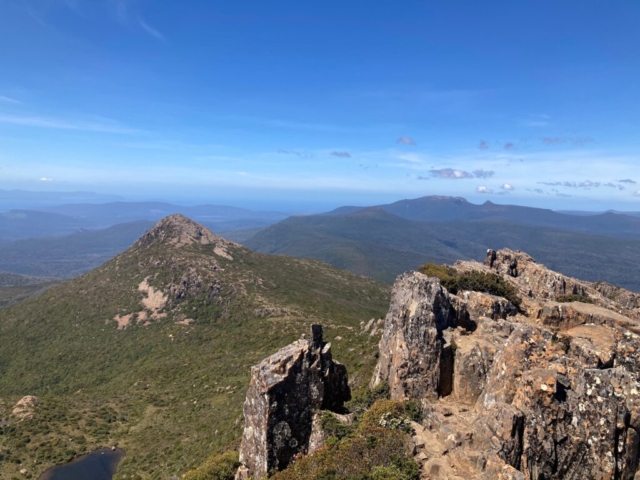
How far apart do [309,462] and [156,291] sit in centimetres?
8870

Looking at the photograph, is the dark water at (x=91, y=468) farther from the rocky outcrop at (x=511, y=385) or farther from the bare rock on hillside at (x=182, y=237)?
the bare rock on hillside at (x=182, y=237)

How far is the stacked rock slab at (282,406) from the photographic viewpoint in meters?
18.8

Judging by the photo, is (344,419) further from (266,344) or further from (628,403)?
(266,344)

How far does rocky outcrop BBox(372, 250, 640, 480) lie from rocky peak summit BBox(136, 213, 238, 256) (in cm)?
9947

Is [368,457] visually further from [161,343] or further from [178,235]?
[178,235]

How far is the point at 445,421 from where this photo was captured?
1877 cm

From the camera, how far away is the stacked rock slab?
18797mm

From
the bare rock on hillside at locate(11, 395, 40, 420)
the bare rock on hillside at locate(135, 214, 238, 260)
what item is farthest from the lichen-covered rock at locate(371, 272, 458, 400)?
the bare rock on hillside at locate(135, 214, 238, 260)

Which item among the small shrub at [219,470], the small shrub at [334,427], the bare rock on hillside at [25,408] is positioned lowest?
the bare rock on hillside at [25,408]

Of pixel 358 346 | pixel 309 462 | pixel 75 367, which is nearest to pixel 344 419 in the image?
pixel 309 462

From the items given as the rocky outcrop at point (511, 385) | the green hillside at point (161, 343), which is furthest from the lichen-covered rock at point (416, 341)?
the green hillside at point (161, 343)

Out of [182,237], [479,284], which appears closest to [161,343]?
[182,237]

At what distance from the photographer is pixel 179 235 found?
118812 millimetres

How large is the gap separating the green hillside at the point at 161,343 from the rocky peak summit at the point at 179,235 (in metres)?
0.50
